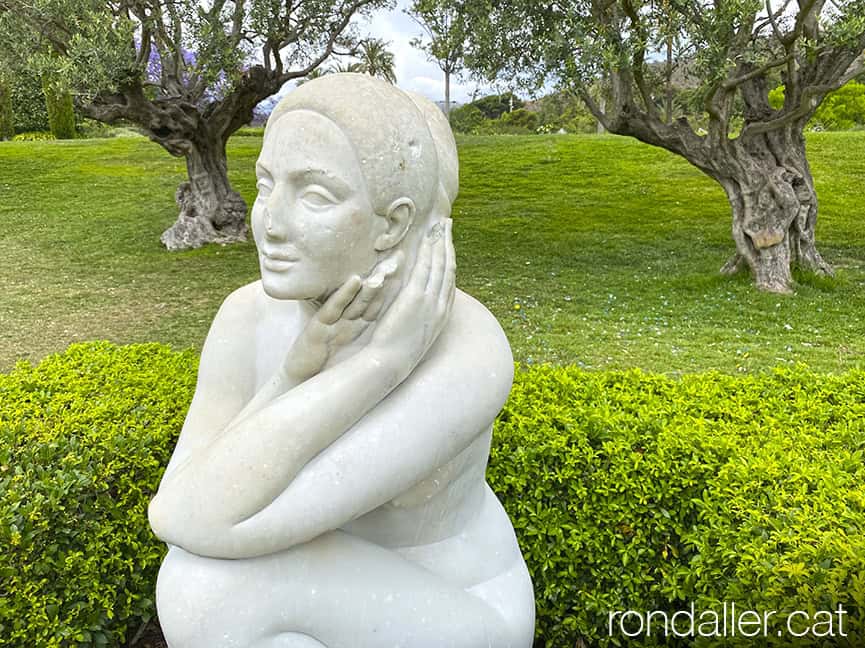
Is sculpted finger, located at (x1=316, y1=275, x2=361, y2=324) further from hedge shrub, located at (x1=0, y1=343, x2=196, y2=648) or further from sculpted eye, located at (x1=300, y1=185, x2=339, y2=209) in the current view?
hedge shrub, located at (x1=0, y1=343, x2=196, y2=648)

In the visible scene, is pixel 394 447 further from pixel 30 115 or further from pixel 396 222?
pixel 30 115

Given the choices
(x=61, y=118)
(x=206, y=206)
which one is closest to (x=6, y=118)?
(x=61, y=118)

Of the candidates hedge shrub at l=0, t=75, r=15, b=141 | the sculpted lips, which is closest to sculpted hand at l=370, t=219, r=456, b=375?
the sculpted lips

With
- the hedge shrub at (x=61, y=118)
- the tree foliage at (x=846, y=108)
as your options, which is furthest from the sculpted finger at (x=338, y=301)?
the hedge shrub at (x=61, y=118)

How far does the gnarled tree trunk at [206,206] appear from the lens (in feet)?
40.5

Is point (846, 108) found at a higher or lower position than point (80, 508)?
higher

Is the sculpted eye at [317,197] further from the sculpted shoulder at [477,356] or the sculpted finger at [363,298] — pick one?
the sculpted shoulder at [477,356]

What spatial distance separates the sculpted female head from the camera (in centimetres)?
163

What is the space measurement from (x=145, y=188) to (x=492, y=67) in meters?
10.1

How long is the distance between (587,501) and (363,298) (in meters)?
1.88

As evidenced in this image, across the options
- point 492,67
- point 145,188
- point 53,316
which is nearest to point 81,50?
point 53,316

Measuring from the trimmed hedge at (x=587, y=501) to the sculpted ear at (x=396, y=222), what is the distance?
1737 mm

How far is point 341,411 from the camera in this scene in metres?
1.69

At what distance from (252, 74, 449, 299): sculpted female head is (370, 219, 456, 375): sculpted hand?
0.27 feet
